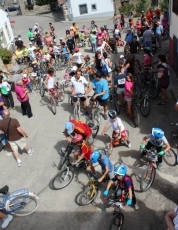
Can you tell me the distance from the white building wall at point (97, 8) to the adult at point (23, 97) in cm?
2854

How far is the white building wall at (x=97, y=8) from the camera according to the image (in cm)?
3550

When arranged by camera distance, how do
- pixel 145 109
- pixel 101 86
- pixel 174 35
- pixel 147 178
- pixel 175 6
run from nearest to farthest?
pixel 147 178 → pixel 101 86 → pixel 145 109 → pixel 175 6 → pixel 174 35

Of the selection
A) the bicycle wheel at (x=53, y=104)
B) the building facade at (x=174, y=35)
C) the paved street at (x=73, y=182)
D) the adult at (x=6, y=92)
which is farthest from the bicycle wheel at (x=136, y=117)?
the adult at (x=6, y=92)

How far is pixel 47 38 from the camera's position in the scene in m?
18.7

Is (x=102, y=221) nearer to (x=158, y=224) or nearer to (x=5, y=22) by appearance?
(x=158, y=224)

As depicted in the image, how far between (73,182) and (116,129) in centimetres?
202

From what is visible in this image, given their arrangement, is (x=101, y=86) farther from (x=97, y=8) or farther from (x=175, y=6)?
(x=97, y=8)

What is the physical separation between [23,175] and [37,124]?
3.06 metres

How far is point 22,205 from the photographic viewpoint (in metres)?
6.45

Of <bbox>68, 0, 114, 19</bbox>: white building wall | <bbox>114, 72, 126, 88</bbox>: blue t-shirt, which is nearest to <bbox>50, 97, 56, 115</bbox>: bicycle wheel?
<bbox>114, 72, 126, 88</bbox>: blue t-shirt

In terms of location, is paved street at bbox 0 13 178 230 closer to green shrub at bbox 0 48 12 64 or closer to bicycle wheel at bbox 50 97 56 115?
bicycle wheel at bbox 50 97 56 115

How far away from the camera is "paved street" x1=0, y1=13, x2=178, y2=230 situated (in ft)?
20.0

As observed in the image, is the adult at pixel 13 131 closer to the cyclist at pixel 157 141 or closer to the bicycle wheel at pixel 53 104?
the bicycle wheel at pixel 53 104

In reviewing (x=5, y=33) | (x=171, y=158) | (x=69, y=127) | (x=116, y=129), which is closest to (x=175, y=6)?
(x=116, y=129)
